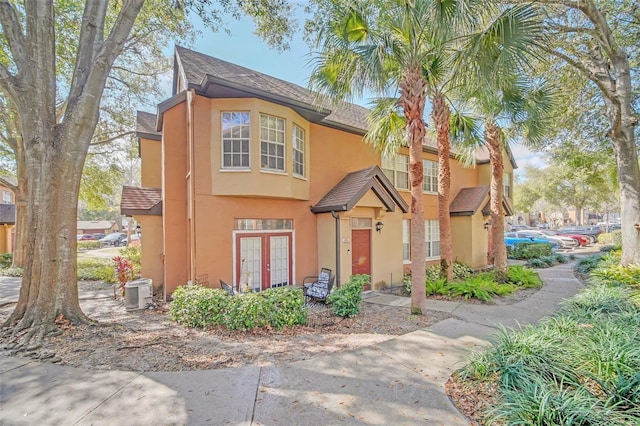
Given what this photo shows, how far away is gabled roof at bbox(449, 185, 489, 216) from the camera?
1631 cm

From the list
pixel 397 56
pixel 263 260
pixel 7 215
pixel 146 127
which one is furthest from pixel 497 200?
pixel 7 215

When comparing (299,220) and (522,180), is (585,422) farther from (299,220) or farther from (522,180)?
(522,180)

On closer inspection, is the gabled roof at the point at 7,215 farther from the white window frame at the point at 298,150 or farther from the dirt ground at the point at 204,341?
the white window frame at the point at 298,150

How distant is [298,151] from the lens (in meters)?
11.3

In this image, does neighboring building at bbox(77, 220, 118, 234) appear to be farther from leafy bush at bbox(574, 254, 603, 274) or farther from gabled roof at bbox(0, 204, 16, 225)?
leafy bush at bbox(574, 254, 603, 274)

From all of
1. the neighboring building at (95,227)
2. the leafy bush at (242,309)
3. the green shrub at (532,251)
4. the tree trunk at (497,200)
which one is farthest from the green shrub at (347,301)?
the neighboring building at (95,227)

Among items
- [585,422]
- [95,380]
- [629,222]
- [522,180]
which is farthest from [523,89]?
[522,180]

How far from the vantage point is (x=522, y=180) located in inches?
2044

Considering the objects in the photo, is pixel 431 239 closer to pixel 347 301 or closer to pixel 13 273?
pixel 347 301

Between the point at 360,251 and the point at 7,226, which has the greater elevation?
the point at 7,226

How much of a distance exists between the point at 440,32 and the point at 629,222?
36.1 ft

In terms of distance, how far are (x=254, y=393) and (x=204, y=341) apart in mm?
2641

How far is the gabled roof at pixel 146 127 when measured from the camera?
13664 millimetres

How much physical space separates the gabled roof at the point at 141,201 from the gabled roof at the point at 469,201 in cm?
1459
